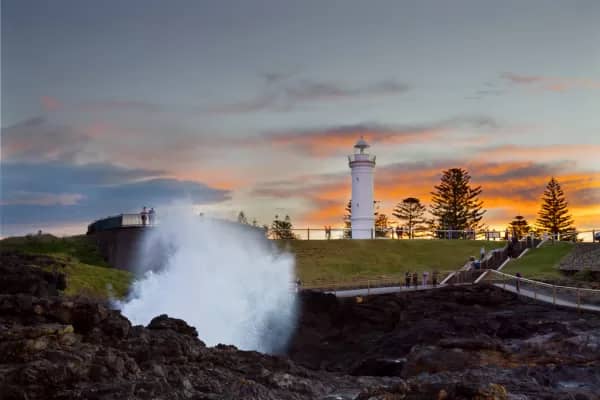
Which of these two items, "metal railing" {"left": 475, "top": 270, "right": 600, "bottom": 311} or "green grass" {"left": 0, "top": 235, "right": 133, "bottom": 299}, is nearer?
"metal railing" {"left": 475, "top": 270, "right": 600, "bottom": 311}

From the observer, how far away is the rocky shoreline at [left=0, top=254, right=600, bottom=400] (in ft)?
38.4

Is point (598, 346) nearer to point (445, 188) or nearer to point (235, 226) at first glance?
point (235, 226)

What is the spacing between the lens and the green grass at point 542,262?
39.0 m

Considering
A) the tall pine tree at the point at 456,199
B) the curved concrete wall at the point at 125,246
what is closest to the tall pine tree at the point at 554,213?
the tall pine tree at the point at 456,199

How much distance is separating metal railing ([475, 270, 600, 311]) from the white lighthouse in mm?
22286

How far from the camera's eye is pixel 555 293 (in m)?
28.5

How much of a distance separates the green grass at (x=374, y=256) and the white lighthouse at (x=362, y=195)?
501 centimetres

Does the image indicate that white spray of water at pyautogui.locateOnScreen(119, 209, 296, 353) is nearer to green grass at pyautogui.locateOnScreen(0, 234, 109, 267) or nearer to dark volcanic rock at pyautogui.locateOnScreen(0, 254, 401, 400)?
green grass at pyautogui.locateOnScreen(0, 234, 109, 267)

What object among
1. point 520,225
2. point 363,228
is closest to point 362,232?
point 363,228

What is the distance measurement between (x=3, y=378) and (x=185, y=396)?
2.57 meters

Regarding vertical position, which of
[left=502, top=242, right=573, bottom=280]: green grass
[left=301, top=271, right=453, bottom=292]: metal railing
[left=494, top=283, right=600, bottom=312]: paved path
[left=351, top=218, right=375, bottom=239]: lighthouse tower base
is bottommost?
[left=494, top=283, right=600, bottom=312]: paved path

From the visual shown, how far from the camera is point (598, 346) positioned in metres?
18.7

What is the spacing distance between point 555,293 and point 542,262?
15.1 meters

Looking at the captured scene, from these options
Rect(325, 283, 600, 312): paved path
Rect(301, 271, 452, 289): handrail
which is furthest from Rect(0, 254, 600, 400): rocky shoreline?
Rect(301, 271, 452, 289): handrail
